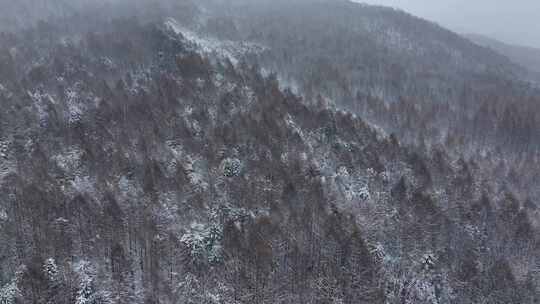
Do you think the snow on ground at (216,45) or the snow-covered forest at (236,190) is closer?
the snow-covered forest at (236,190)

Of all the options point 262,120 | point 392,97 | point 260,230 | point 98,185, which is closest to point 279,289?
point 260,230

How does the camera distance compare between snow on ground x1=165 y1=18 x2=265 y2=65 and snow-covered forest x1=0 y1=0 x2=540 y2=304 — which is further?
snow on ground x1=165 y1=18 x2=265 y2=65

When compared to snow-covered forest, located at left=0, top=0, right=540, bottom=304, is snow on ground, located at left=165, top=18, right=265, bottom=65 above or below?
above

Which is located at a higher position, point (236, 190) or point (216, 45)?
point (216, 45)

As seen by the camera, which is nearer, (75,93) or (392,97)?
(75,93)

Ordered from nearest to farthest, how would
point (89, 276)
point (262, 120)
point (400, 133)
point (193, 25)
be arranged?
point (89, 276) → point (262, 120) → point (400, 133) → point (193, 25)

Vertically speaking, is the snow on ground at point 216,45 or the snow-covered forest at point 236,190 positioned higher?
the snow on ground at point 216,45

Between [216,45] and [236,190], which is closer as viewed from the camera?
[236,190]

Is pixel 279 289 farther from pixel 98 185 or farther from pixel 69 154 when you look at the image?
pixel 69 154
